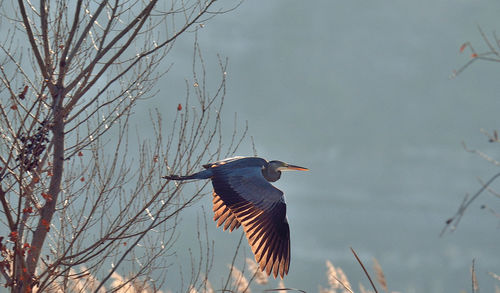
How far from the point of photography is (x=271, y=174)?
300 inches

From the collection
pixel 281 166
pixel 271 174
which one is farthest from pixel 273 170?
pixel 281 166

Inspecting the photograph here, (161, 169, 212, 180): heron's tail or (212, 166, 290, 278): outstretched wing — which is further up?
(161, 169, 212, 180): heron's tail

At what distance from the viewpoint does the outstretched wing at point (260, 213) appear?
21.8ft

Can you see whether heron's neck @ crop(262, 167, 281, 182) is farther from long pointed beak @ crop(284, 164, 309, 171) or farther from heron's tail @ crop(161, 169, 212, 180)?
heron's tail @ crop(161, 169, 212, 180)

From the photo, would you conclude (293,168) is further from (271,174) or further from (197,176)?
(197,176)

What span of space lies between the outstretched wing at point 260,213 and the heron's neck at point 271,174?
655mm

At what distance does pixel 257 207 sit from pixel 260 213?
0.24 feet

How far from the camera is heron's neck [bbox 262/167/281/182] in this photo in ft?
24.8

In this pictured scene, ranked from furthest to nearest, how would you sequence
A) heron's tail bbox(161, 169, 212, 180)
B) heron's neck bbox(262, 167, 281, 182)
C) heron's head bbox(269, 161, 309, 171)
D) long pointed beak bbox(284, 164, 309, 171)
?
1. long pointed beak bbox(284, 164, 309, 171)
2. heron's head bbox(269, 161, 309, 171)
3. heron's neck bbox(262, 167, 281, 182)
4. heron's tail bbox(161, 169, 212, 180)

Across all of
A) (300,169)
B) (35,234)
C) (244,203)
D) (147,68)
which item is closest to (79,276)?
(35,234)

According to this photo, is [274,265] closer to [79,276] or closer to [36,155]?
[79,276]

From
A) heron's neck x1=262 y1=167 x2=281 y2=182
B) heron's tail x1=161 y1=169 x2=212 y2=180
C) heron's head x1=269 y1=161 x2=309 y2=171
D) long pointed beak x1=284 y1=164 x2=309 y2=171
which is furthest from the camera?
long pointed beak x1=284 y1=164 x2=309 y2=171

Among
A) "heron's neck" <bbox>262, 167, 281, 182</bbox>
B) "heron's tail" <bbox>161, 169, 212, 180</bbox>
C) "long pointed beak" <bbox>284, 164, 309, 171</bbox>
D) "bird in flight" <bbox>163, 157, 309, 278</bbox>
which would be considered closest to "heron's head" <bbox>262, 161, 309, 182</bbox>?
"heron's neck" <bbox>262, 167, 281, 182</bbox>

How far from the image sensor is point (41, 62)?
253 inches
